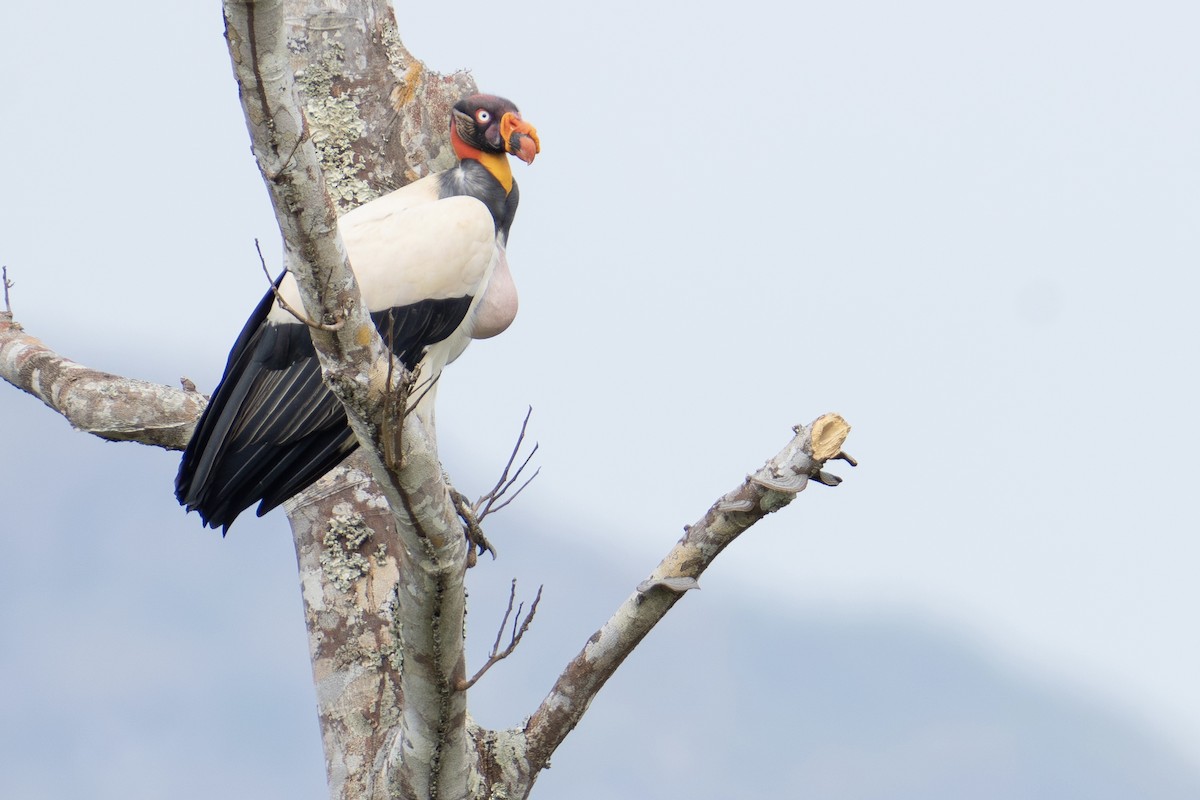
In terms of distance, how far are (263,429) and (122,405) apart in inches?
35.5

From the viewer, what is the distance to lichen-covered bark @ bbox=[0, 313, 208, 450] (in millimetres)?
4418

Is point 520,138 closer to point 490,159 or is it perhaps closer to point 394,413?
point 490,159

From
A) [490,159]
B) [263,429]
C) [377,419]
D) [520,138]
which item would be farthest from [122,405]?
[377,419]

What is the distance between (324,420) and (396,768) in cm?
102

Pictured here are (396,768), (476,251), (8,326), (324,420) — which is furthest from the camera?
(8,326)

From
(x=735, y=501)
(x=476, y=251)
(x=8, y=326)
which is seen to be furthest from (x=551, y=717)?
(x=8, y=326)

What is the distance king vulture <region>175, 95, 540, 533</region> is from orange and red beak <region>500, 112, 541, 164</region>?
21 centimetres

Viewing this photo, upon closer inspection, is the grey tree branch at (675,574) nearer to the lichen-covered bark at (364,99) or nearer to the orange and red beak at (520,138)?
the orange and red beak at (520,138)

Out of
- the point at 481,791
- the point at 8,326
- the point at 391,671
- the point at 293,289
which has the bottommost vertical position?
the point at 481,791

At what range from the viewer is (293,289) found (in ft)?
13.1

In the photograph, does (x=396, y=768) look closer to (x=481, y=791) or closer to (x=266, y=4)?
(x=481, y=791)

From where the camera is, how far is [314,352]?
3.95 meters

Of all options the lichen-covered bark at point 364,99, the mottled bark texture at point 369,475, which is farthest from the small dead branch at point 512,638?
the lichen-covered bark at point 364,99

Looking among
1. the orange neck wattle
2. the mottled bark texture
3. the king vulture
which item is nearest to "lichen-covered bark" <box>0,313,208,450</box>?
the mottled bark texture
